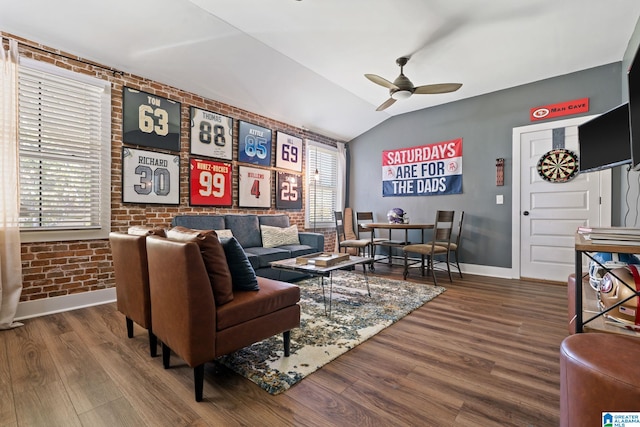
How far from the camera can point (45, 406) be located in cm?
143

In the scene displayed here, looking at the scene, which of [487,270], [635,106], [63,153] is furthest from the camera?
[487,270]

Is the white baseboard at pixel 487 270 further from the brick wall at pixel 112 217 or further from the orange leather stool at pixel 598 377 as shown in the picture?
the brick wall at pixel 112 217

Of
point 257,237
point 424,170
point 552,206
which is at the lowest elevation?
point 257,237

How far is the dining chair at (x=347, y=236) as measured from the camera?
15.5 feet

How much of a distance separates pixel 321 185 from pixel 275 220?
157 centimetres

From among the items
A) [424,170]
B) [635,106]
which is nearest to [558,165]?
[424,170]

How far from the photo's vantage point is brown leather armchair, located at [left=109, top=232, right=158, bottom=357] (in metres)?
1.87

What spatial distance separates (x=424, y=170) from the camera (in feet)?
16.8

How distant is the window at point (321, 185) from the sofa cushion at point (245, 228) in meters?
1.48

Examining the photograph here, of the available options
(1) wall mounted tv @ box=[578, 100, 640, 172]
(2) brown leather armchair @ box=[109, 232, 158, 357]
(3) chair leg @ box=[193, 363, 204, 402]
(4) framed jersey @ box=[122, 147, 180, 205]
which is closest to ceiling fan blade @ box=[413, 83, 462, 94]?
(1) wall mounted tv @ box=[578, 100, 640, 172]

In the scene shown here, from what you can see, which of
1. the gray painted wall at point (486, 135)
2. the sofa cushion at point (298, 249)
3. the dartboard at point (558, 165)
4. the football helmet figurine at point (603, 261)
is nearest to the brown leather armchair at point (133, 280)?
the sofa cushion at point (298, 249)

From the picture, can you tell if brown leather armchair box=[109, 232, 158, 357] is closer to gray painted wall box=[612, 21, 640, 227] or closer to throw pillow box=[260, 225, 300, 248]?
throw pillow box=[260, 225, 300, 248]

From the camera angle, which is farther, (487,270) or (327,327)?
(487,270)

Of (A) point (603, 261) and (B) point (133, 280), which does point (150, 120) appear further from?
(A) point (603, 261)
